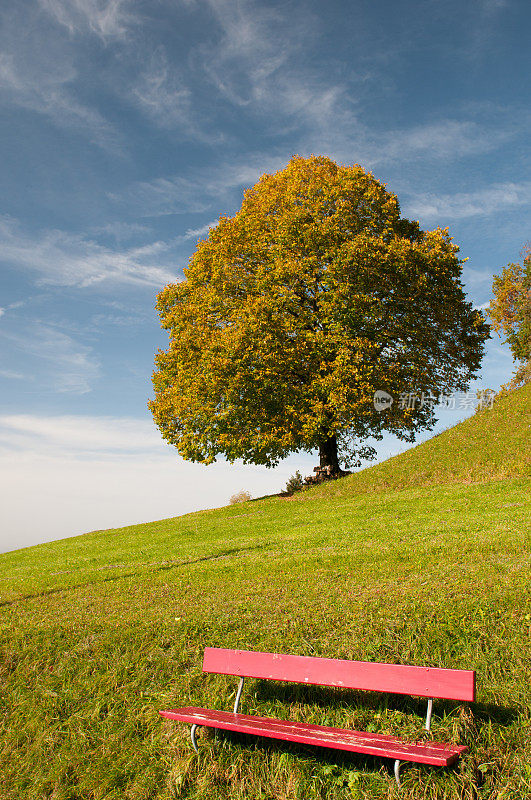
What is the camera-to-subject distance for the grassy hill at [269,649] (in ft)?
16.8

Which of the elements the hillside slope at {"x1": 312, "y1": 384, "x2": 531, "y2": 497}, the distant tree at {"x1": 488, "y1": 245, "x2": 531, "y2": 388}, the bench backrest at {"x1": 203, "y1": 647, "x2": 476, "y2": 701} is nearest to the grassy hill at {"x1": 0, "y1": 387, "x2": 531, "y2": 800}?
the bench backrest at {"x1": 203, "y1": 647, "x2": 476, "y2": 701}

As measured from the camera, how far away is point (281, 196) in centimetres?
2681

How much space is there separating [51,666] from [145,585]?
3631mm

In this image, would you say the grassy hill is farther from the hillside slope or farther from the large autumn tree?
the large autumn tree

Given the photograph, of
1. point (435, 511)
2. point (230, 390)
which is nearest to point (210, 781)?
point (435, 511)

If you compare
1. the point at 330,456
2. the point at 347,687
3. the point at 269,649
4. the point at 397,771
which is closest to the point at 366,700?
the point at 347,687

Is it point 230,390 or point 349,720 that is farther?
point 230,390

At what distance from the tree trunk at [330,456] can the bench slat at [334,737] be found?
74.7 feet

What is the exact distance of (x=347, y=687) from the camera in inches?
197

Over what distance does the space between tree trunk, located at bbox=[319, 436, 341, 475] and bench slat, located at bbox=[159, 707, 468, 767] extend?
22774 millimetres

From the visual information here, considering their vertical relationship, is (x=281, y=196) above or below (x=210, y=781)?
above

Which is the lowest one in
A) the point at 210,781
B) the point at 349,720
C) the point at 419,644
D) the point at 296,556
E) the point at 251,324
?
the point at 210,781

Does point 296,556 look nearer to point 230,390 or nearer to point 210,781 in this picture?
point 210,781

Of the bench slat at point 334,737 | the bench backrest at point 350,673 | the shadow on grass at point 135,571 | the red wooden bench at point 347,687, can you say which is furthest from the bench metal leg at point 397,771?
the shadow on grass at point 135,571
